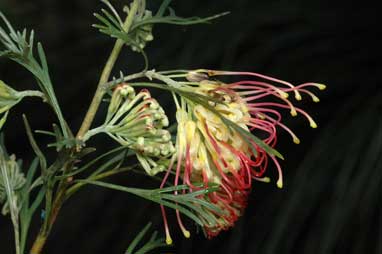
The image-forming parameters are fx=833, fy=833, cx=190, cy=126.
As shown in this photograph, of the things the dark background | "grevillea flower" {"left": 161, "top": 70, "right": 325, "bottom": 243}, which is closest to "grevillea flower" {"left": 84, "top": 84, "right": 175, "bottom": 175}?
"grevillea flower" {"left": 161, "top": 70, "right": 325, "bottom": 243}

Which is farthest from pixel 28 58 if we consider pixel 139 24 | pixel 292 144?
pixel 292 144

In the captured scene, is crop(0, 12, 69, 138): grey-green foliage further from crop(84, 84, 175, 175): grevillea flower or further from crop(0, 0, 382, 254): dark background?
crop(0, 0, 382, 254): dark background

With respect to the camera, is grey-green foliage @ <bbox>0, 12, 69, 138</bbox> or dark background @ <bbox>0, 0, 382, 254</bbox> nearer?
grey-green foliage @ <bbox>0, 12, 69, 138</bbox>

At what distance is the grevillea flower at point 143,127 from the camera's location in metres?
0.61

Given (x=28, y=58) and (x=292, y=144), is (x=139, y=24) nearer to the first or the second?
(x=28, y=58)

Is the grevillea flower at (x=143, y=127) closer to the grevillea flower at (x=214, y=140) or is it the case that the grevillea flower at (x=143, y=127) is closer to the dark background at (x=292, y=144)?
the grevillea flower at (x=214, y=140)

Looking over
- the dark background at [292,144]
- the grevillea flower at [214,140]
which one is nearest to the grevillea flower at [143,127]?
the grevillea flower at [214,140]

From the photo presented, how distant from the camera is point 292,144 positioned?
4.92 ft

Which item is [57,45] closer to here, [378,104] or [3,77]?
[3,77]

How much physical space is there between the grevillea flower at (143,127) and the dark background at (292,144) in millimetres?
743

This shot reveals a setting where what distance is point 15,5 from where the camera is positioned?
188 cm

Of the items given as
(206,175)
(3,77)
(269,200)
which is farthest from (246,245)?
(206,175)

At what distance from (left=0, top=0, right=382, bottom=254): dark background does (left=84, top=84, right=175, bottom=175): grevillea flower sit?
743 mm

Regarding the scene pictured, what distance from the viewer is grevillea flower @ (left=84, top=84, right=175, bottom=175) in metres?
0.61
